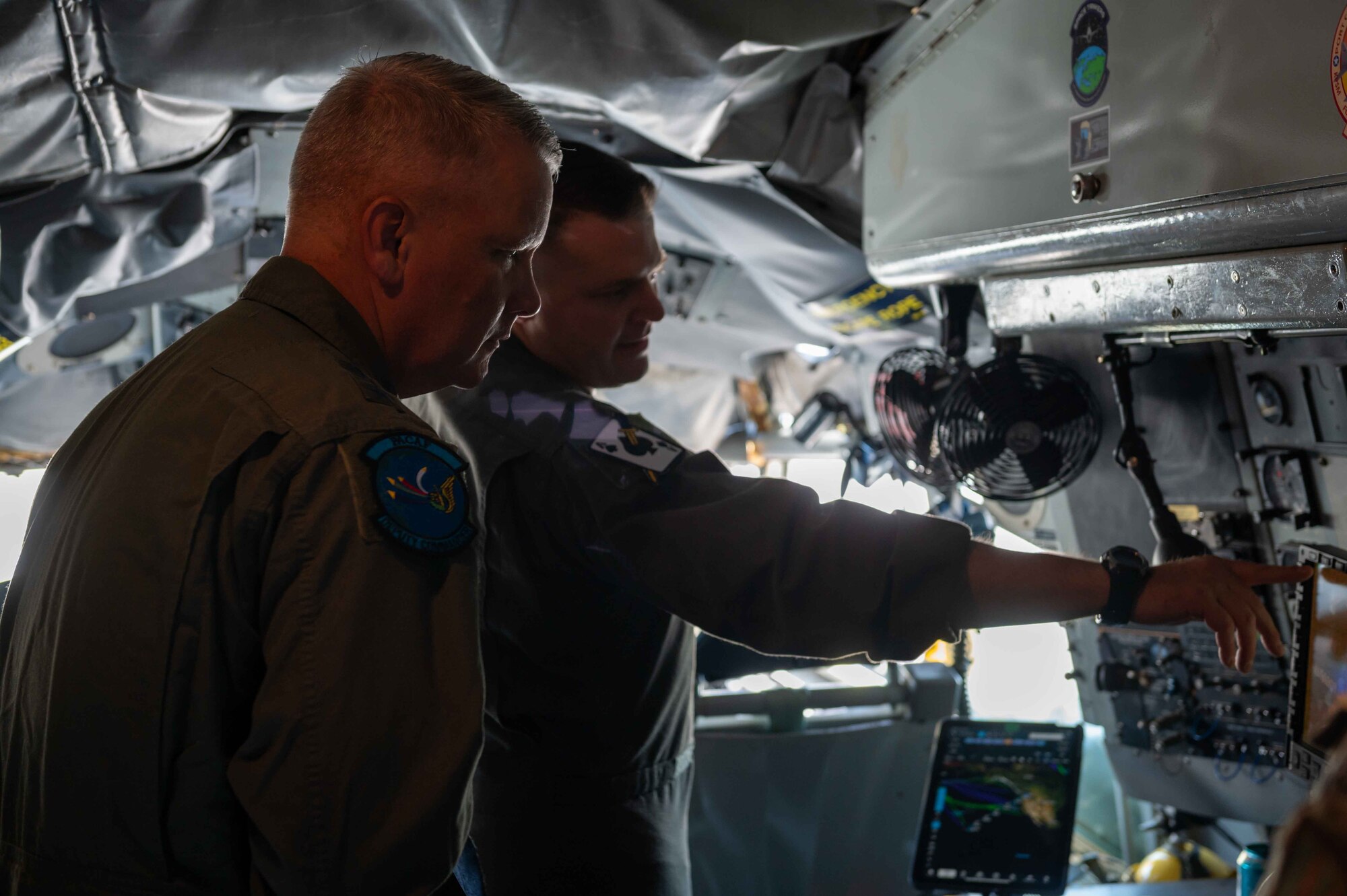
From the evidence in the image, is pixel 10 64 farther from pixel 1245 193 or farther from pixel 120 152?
pixel 1245 193

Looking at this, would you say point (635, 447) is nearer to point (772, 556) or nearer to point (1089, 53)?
point (772, 556)

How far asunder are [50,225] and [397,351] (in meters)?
2.12

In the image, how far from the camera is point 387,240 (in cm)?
120

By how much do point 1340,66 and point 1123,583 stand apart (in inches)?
27.5

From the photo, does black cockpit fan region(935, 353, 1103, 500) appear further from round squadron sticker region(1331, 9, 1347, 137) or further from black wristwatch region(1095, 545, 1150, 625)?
round squadron sticker region(1331, 9, 1347, 137)

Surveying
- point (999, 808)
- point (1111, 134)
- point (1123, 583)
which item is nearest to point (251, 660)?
point (1123, 583)

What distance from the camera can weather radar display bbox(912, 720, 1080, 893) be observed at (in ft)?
7.36

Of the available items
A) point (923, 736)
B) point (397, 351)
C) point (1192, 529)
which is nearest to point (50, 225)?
point (397, 351)

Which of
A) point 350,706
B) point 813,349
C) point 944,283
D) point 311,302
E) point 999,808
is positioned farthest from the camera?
point 813,349

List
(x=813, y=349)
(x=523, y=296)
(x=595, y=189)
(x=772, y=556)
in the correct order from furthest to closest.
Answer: (x=813, y=349), (x=595, y=189), (x=772, y=556), (x=523, y=296)

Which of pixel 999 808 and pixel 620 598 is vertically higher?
pixel 620 598

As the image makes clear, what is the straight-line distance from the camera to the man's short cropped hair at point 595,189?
1984mm

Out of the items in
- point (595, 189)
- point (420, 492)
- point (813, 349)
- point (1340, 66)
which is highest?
point (813, 349)

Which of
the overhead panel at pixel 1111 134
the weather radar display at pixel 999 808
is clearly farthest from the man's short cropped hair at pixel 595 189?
the weather radar display at pixel 999 808
